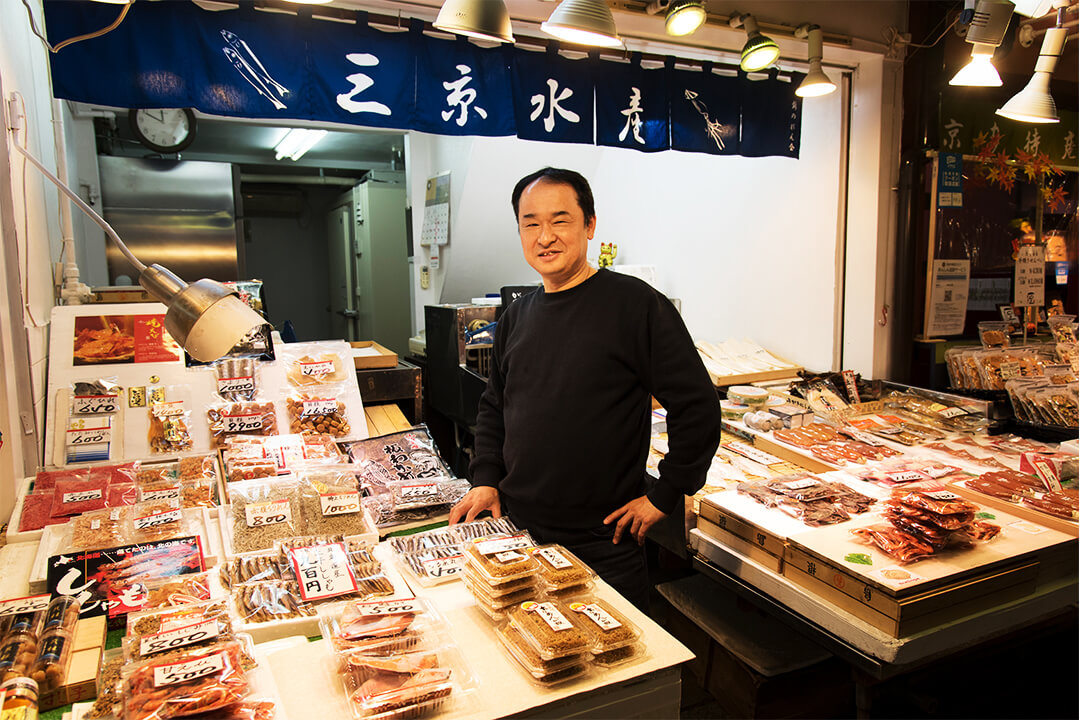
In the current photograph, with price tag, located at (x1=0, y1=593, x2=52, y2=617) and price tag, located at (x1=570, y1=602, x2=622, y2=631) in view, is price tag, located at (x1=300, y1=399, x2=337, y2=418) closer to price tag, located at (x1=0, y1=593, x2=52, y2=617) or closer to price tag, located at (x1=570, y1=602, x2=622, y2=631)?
price tag, located at (x1=0, y1=593, x2=52, y2=617)

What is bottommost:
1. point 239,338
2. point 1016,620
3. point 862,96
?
point 1016,620

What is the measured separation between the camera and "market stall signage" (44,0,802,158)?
269 cm

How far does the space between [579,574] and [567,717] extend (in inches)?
14.4

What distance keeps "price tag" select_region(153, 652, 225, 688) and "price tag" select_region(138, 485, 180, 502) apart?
3.89 ft

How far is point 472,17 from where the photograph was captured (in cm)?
249

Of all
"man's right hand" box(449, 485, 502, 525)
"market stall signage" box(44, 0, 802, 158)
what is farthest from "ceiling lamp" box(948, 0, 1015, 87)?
"man's right hand" box(449, 485, 502, 525)

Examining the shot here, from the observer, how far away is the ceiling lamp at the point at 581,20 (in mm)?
2596

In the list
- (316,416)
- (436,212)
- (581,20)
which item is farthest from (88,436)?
(436,212)

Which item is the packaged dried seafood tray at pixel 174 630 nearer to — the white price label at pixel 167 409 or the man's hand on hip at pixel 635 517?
the man's hand on hip at pixel 635 517

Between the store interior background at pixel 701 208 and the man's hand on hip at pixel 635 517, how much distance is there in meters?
2.08

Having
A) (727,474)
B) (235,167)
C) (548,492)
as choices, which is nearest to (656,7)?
(727,474)

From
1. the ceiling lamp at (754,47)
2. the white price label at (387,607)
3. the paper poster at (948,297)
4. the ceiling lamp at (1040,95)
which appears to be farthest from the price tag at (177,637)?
the paper poster at (948,297)

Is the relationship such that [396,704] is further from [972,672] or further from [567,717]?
[972,672]

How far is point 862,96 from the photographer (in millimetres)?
4090
